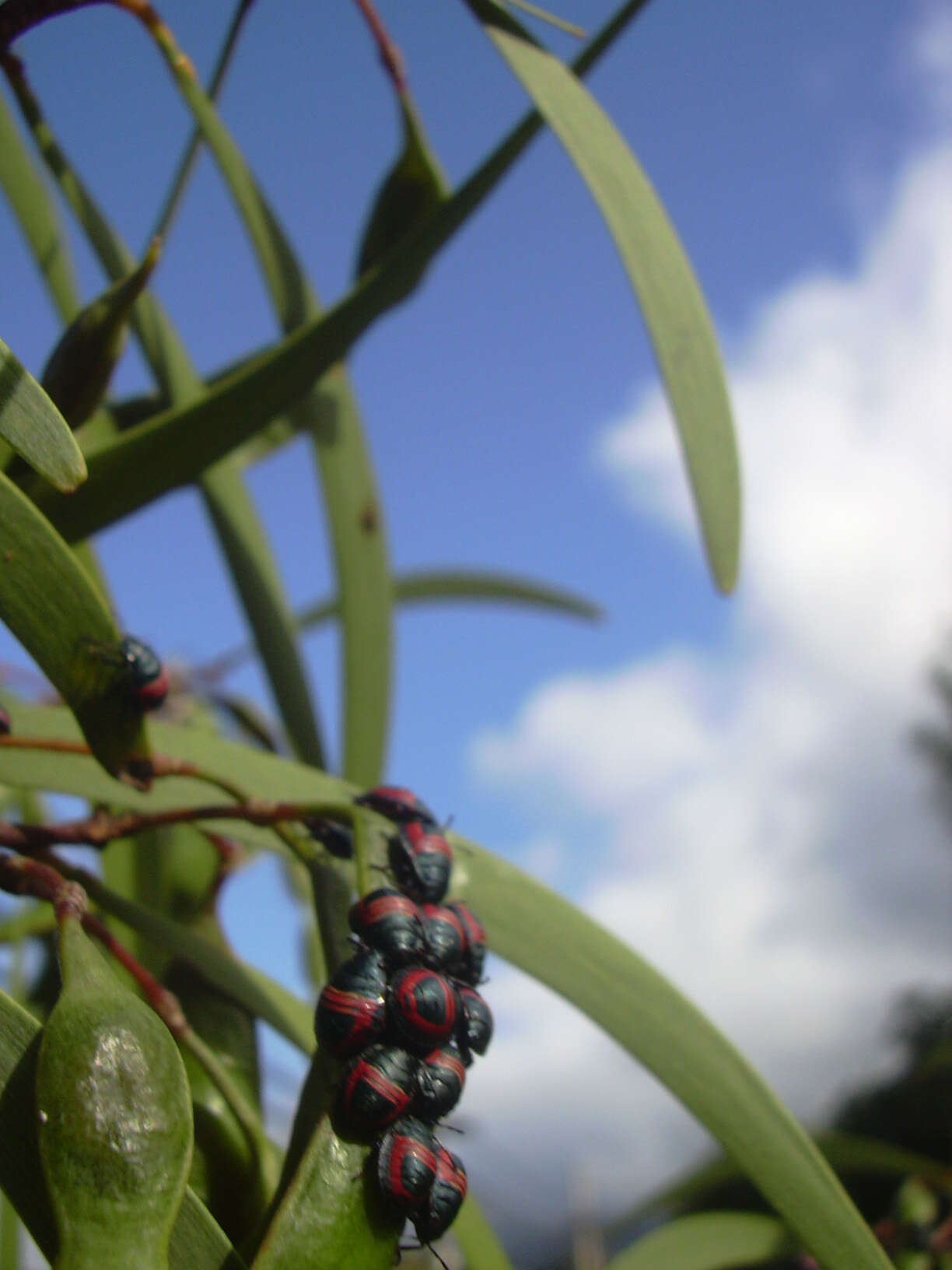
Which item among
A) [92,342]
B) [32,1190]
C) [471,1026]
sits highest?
[92,342]

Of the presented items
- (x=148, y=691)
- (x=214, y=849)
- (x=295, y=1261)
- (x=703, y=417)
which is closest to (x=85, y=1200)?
(x=295, y=1261)

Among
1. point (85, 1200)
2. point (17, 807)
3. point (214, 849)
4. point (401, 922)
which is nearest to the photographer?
point (85, 1200)

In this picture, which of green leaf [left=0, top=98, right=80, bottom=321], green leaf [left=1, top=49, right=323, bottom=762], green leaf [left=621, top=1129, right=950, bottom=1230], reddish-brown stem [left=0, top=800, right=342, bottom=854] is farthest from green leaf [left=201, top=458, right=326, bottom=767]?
green leaf [left=621, top=1129, right=950, bottom=1230]

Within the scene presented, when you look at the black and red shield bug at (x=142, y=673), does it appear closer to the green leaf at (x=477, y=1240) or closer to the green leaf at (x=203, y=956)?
the green leaf at (x=203, y=956)

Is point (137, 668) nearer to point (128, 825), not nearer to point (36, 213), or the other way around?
point (128, 825)

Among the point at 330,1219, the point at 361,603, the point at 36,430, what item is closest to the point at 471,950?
the point at 330,1219

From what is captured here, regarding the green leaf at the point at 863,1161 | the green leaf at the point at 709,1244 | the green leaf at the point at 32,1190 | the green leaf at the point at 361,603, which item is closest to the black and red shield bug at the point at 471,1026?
the green leaf at the point at 32,1190

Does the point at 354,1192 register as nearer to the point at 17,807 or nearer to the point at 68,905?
the point at 68,905
